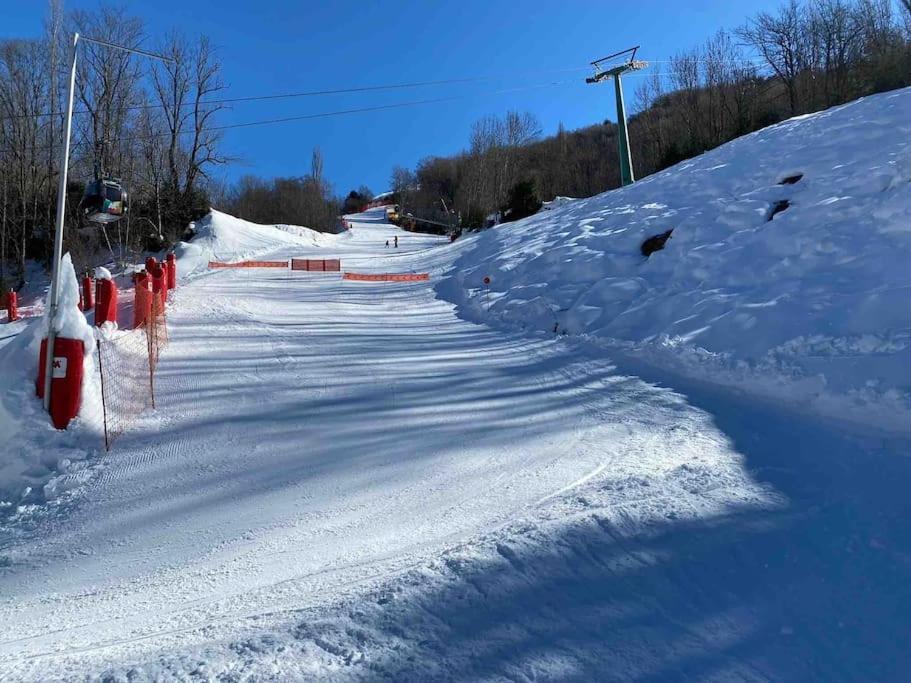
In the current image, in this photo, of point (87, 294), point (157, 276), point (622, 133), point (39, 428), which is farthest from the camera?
point (622, 133)

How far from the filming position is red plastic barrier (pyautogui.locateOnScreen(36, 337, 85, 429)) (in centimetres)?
592

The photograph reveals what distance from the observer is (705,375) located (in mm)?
6746

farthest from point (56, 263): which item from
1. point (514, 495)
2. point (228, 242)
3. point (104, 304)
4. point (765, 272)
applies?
point (228, 242)

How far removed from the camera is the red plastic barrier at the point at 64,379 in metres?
5.92

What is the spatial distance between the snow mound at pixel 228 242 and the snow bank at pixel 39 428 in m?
20.7

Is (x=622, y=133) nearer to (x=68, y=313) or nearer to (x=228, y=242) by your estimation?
(x=228, y=242)

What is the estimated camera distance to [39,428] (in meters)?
5.75

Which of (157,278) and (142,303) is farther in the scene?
(157,278)

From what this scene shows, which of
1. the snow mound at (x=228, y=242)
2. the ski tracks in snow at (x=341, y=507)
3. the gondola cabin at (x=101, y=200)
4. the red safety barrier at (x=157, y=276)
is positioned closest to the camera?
the ski tracks in snow at (x=341, y=507)

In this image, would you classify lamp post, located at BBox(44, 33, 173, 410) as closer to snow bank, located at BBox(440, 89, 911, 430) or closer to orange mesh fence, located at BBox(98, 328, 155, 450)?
orange mesh fence, located at BBox(98, 328, 155, 450)

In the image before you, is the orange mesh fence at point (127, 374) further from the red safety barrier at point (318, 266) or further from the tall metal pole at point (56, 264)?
the red safety barrier at point (318, 266)

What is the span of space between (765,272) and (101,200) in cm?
896

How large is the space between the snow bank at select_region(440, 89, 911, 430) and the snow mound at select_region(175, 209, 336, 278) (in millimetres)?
16969

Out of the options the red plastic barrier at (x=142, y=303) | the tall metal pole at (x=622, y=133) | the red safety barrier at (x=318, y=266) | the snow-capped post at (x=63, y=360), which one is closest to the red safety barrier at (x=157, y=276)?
the red plastic barrier at (x=142, y=303)
